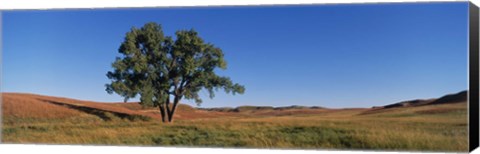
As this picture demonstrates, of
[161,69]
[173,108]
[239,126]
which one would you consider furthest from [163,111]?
[239,126]

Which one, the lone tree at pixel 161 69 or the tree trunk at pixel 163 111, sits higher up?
the lone tree at pixel 161 69

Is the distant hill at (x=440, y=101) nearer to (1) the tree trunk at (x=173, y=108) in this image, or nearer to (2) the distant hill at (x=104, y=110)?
(2) the distant hill at (x=104, y=110)

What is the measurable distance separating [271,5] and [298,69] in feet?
4.20

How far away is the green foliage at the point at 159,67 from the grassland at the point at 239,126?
339 millimetres

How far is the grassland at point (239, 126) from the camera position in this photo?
51.7 ft

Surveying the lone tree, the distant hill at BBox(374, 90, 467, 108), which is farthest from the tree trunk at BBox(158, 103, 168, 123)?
the distant hill at BBox(374, 90, 467, 108)

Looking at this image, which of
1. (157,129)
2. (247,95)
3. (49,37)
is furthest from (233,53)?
→ (49,37)

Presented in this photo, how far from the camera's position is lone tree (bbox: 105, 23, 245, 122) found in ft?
56.8

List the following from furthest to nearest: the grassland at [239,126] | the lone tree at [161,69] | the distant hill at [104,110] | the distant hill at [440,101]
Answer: the lone tree at [161,69], the distant hill at [104,110], the grassland at [239,126], the distant hill at [440,101]

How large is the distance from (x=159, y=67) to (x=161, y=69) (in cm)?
6

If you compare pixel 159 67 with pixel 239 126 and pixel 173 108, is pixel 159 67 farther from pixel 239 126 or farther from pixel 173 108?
pixel 239 126

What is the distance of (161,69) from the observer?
1778 centimetres

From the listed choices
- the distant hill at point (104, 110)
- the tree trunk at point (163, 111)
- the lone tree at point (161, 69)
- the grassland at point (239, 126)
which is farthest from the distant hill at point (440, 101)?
the tree trunk at point (163, 111)

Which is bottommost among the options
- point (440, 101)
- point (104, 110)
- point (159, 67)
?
point (104, 110)
